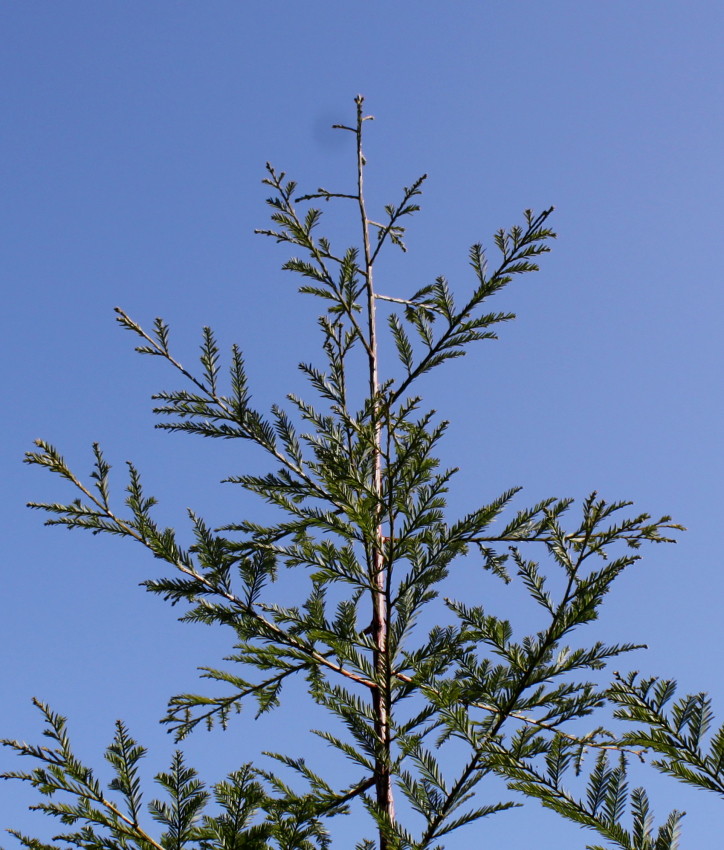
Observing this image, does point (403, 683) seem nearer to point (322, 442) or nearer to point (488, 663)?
point (488, 663)

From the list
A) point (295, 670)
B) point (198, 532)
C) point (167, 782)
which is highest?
point (198, 532)

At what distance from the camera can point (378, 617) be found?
457cm

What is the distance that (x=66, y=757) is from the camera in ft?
12.7

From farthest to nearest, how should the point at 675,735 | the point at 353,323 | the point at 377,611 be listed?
the point at 353,323, the point at 377,611, the point at 675,735

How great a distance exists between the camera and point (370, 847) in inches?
139

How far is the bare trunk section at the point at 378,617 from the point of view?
3764 millimetres

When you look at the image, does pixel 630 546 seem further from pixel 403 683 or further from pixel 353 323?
pixel 353 323

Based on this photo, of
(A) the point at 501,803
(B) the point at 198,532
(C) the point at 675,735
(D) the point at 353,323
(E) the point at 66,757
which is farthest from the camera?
(D) the point at 353,323

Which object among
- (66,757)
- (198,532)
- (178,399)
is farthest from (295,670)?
(178,399)

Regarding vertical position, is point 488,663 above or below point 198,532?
below

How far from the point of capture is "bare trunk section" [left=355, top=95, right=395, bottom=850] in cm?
376

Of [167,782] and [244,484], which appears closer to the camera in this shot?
[167,782]

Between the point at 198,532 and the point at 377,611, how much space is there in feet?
3.95

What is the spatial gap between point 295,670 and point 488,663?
41.8 inches
